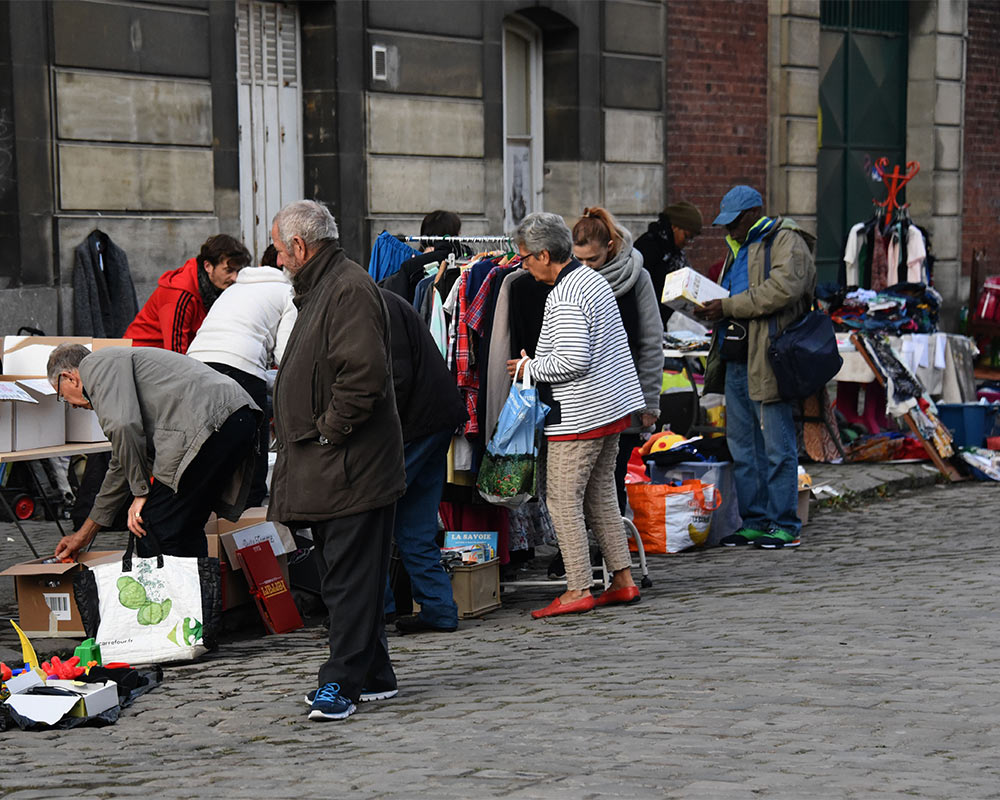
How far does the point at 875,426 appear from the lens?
12.9 m

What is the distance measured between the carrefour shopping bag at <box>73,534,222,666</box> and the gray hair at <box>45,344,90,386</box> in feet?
2.72

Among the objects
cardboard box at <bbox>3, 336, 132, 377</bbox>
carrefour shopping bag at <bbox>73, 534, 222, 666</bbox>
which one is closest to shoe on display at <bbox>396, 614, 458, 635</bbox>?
carrefour shopping bag at <bbox>73, 534, 222, 666</bbox>

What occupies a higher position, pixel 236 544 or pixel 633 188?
pixel 633 188

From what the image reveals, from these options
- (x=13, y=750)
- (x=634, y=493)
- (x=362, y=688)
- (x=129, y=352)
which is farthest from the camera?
(x=634, y=493)

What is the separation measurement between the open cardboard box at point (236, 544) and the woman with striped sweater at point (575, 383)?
1297 mm

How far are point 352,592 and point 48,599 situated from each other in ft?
6.58

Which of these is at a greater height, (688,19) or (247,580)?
(688,19)

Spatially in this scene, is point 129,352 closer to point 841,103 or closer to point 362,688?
point 362,688

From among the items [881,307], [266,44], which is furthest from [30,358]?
[881,307]

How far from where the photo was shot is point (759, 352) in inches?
366

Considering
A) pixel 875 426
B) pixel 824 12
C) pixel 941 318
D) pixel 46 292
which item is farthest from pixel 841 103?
pixel 46 292

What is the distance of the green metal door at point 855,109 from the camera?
18.3m

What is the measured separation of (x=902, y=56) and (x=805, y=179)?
114 inches

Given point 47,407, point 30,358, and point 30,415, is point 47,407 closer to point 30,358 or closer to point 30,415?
point 30,415
